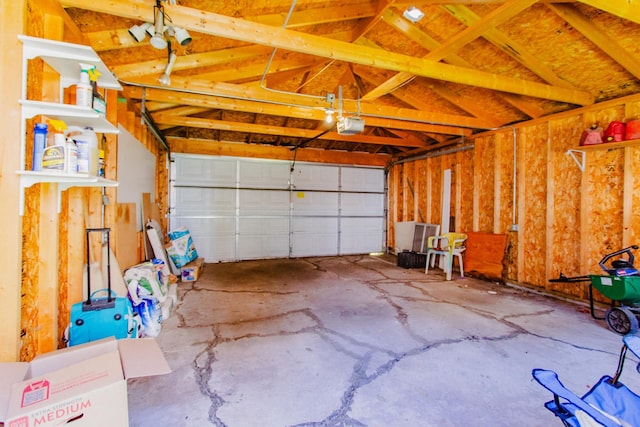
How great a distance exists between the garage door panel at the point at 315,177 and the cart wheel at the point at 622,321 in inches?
220

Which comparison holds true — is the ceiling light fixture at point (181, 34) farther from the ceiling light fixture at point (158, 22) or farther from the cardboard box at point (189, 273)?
the cardboard box at point (189, 273)

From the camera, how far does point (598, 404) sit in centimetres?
138

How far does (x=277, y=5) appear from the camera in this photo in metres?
2.71

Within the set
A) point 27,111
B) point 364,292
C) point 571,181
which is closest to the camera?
point 27,111

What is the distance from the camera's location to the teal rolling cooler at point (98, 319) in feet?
7.17

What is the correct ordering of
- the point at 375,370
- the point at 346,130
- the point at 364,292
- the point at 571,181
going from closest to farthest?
the point at 375,370, the point at 346,130, the point at 571,181, the point at 364,292

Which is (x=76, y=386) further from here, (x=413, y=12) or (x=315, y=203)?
(x=315, y=203)

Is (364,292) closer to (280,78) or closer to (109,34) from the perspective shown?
(280,78)

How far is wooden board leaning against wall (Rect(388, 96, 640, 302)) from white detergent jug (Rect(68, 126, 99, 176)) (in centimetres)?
510

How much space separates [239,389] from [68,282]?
5.27 feet

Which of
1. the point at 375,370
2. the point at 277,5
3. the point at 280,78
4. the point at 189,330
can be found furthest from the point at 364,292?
the point at 277,5

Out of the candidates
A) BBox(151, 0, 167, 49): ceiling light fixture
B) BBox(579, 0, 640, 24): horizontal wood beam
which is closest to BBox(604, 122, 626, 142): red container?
BBox(579, 0, 640, 24): horizontal wood beam

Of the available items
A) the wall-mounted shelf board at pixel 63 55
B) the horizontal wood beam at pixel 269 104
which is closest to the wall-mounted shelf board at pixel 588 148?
the horizontal wood beam at pixel 269 104

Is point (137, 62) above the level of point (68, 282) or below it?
above
